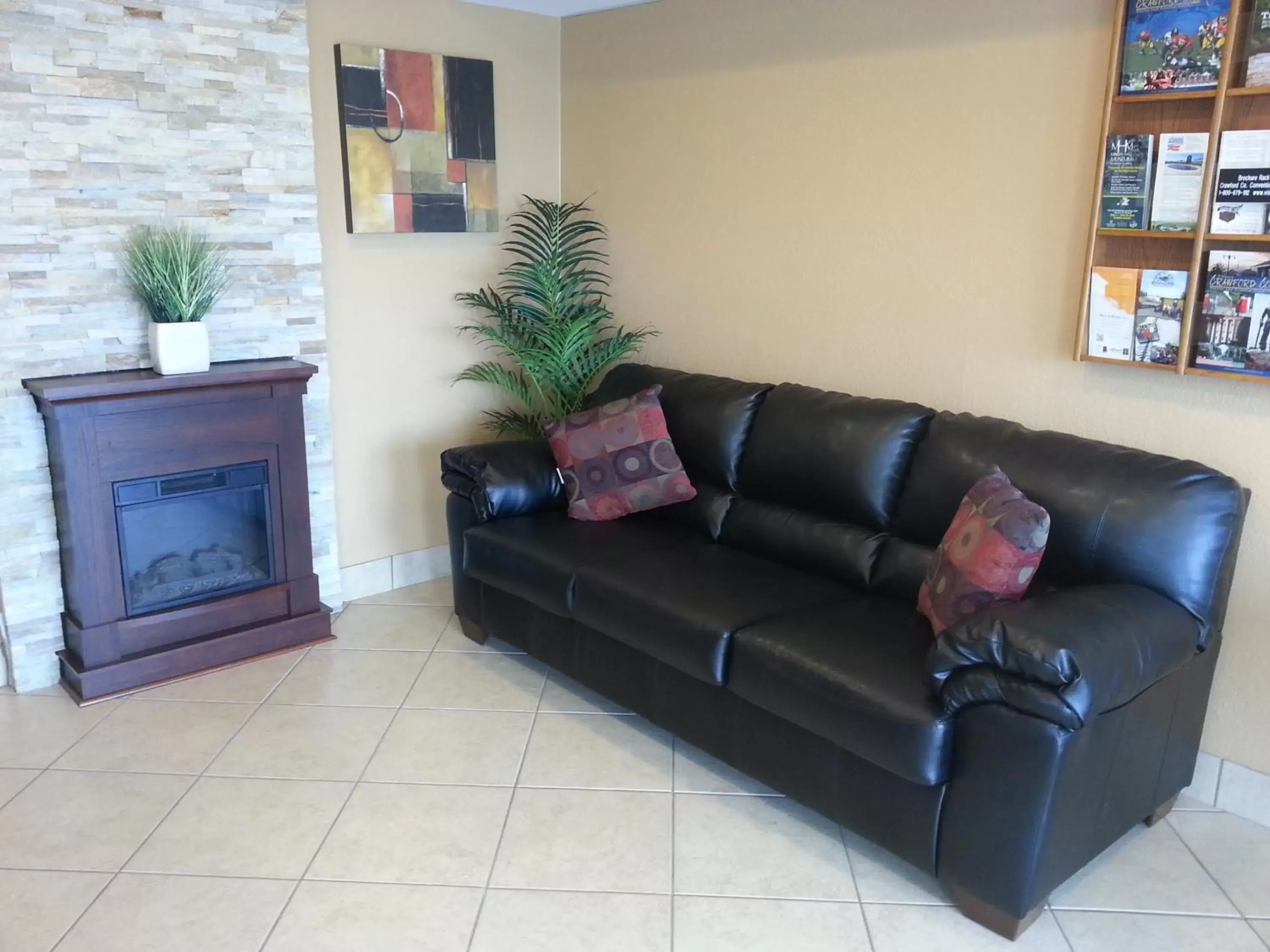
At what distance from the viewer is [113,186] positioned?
311 centimetres

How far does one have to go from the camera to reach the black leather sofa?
81.1 inches

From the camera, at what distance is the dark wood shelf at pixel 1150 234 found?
2479mm

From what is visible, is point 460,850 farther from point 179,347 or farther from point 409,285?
point 409,285

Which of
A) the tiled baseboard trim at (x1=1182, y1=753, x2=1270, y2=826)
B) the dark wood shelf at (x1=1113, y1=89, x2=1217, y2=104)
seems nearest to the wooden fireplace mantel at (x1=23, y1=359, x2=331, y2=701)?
the dark wood shelf at (x1=1113, y1=89, x2=1217, y2=104)

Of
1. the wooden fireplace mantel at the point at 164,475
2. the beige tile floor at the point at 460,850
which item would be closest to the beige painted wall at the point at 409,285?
the wooden fireplace mantel at the point at 164,475

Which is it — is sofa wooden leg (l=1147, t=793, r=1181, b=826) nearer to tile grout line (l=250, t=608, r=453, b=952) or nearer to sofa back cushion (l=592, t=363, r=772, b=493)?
sofa back cushion (l=592, t=363, r=772, b=493)

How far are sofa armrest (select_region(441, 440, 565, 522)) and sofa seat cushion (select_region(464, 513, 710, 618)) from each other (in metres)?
0.06

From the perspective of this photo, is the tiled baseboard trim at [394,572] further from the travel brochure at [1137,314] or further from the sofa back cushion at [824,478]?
the travel brochure at [1137,314]

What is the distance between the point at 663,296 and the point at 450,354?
920 mm

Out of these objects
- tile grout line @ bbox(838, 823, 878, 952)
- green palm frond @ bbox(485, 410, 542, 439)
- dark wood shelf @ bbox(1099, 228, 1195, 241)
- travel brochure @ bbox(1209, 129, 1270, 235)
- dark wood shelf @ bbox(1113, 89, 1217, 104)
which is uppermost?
dark wood shelf @ bbox(1113, 89, 1217, 104)

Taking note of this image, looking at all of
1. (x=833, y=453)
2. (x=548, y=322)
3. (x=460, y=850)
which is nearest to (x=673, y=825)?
(x=460, y=850)

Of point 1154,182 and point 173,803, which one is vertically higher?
point 1154,182

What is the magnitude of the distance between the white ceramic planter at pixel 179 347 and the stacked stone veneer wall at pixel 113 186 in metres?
0.15

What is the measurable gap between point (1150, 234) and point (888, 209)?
2.85ft
